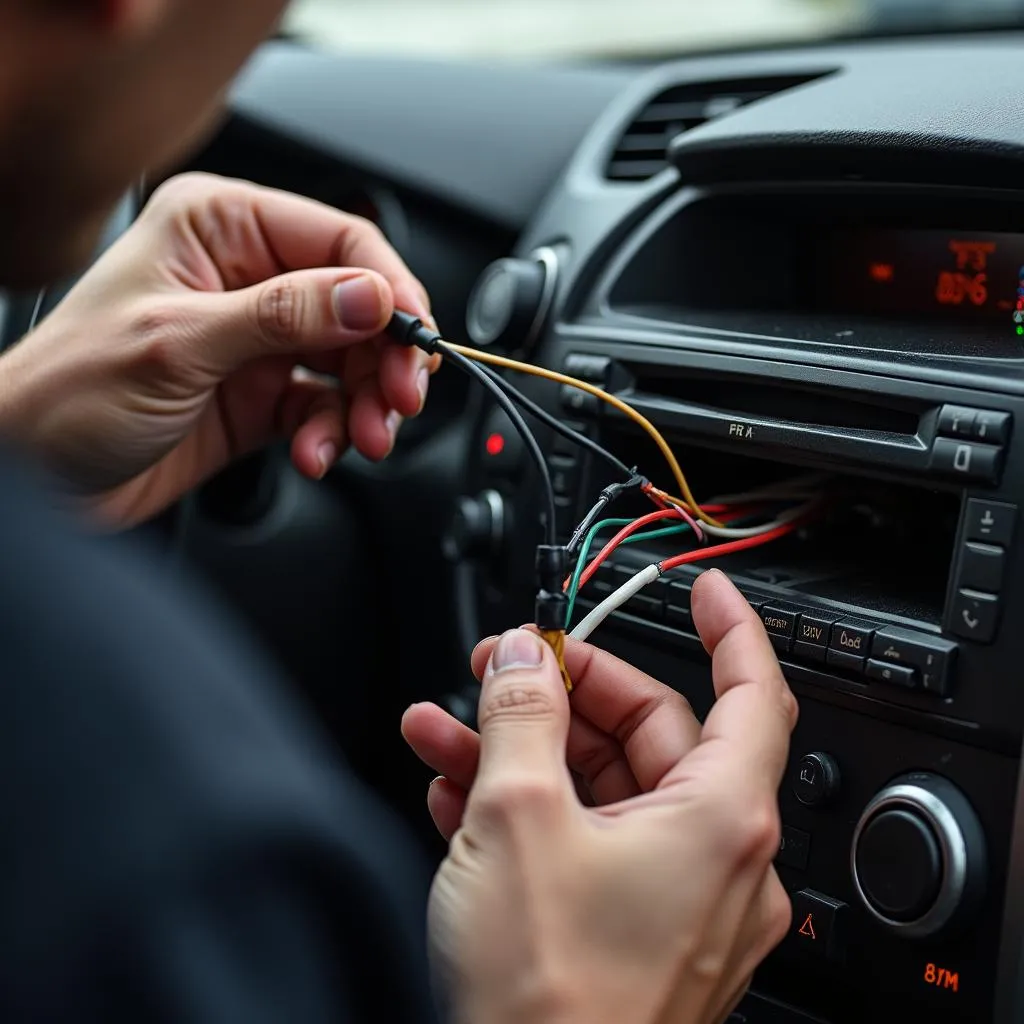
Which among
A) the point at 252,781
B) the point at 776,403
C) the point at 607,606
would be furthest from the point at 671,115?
the point at 252,781

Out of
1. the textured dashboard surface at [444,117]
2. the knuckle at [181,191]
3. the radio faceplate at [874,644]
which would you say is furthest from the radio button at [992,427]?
the textured dashboard surface at [444,117]

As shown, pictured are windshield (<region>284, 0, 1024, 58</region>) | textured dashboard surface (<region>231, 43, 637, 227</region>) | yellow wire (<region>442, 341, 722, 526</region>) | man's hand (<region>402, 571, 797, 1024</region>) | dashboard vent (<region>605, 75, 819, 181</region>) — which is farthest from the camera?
windshield (<region>284, 0, 1024, 58</region>)

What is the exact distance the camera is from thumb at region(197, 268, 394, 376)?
1.09 metres

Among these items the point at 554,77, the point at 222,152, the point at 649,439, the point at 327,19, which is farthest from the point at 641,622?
the point at 327,19

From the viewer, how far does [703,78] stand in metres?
1.54

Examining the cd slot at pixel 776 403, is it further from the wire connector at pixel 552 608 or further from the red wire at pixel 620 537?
the wire connector at pixel 552 608

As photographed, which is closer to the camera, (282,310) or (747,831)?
(747,831)

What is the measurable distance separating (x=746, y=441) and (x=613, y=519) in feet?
0.45

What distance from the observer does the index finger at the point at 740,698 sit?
71 cm

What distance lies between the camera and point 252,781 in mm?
413

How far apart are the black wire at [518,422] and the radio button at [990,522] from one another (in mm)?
293

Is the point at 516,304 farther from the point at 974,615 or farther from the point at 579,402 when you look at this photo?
the point at 974,615

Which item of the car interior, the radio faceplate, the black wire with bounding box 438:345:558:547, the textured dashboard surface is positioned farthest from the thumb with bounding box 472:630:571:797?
the textured dashboard surface

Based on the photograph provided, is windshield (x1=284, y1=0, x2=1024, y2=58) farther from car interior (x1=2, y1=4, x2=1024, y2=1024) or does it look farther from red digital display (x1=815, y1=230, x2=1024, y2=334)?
red digital display (x1=815, y1=230, x2=1024, y2=334)
